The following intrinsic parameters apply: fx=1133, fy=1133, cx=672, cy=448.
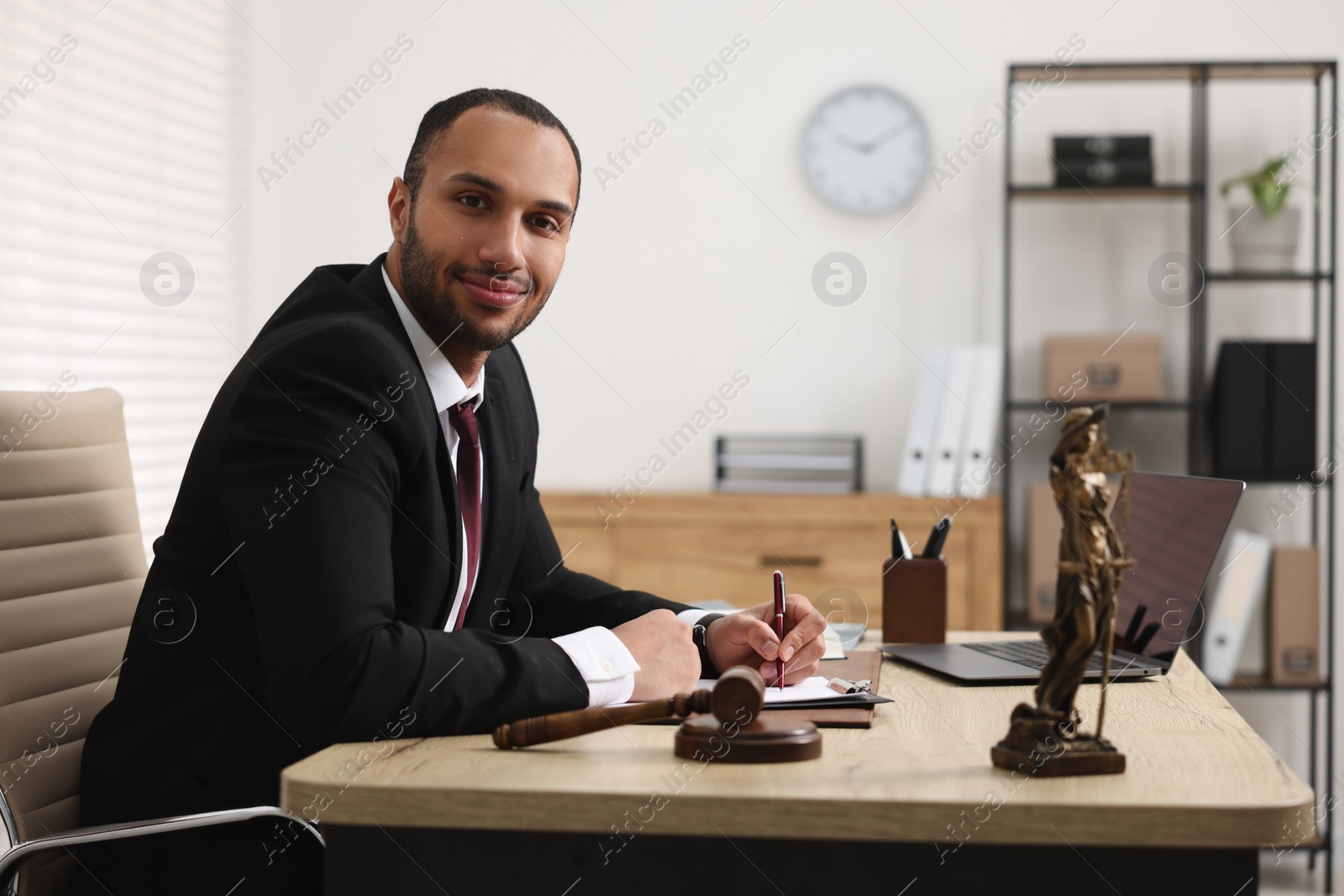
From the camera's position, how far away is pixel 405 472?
125cm

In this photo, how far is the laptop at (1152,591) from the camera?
1.32 m

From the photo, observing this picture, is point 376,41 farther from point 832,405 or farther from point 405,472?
point 405,472

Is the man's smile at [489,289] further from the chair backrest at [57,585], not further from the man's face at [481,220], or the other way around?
the chair backrest at [57,585]

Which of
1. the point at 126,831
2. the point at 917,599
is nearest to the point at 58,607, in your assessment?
the point at 126,831

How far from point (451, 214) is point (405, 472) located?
38 cm

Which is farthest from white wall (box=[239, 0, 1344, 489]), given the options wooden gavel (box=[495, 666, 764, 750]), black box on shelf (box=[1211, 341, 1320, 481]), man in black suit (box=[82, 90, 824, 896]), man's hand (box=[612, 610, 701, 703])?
wooden gavel (box=[495, 666, 764, 750])

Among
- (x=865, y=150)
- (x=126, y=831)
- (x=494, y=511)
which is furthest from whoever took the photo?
(x=865, y=150)

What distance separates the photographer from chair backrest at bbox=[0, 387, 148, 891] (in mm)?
1290

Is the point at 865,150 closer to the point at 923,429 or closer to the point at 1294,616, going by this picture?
the point at 923,429

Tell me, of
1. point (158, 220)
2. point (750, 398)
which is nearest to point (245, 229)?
point (158, 220)

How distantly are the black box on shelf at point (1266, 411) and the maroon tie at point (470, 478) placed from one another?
240cm

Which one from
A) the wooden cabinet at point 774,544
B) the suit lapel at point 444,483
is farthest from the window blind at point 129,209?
the suit lapel at point 444,483

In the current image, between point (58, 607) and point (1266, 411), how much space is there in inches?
116

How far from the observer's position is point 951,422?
10.4 feet
